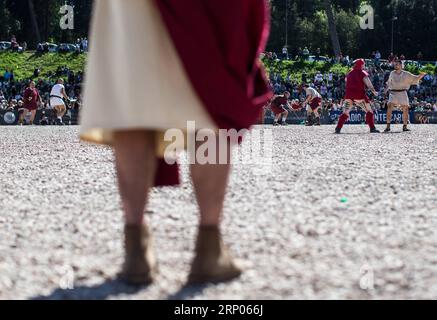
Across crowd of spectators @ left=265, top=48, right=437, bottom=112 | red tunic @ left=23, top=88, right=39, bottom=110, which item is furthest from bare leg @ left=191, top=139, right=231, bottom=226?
crowd of spectators @ left=265, top=48, right=437, bottom=112

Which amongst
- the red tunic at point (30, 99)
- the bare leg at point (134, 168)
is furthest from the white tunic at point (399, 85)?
the bare leg at point (134, 168)

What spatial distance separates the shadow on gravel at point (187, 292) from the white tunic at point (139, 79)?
1.60ft

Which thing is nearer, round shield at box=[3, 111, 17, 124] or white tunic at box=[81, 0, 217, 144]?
white tunic at box=[81, 0, 217, 144]

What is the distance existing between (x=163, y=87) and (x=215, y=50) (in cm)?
20

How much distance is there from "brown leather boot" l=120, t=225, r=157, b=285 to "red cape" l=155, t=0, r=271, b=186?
442 millimetres

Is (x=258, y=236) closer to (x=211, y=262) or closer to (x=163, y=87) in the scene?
(x=211, y=262)

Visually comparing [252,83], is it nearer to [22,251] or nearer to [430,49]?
[22,251]

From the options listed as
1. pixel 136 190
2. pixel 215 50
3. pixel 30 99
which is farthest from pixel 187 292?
pixel 30 99

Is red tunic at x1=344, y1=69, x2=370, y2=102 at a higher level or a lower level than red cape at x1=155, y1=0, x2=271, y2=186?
A: higher

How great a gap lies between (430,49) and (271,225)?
6307 cm

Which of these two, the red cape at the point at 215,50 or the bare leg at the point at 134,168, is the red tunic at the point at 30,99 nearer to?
the bare leg at the point at 134,168

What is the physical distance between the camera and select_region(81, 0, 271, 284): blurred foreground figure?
2285mm

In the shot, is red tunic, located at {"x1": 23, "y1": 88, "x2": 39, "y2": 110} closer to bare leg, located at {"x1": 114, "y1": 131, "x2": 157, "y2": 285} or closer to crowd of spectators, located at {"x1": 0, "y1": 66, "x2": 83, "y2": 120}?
crowd of spectators, located at {"x1": 0, "y1": 66, "x2": 83, "y2": 120}

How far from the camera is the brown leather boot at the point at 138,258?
2320 millimetres
